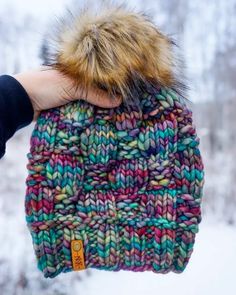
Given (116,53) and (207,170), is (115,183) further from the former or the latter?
(207,170)

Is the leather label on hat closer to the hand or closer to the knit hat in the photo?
the knit hat

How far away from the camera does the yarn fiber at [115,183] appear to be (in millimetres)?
612

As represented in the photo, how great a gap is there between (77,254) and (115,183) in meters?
0.12

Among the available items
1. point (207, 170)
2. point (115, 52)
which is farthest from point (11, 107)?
point (207, 170)

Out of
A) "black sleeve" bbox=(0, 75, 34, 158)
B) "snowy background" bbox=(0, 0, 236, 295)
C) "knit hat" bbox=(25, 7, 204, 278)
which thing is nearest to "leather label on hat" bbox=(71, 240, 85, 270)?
"knit hat" bbox=(25, 7, 204, 278)

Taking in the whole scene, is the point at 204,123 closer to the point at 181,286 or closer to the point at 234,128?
the point at 234,128

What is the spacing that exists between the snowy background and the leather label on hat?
628mm

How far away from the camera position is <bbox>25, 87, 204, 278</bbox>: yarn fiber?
2.01 feet

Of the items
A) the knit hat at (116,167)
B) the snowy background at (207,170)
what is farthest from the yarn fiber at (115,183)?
the snowy background at (207,170)

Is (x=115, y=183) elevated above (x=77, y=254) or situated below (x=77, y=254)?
above

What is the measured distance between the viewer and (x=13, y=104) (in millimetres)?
620

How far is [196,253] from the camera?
59.6 inches

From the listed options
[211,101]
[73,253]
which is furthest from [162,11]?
[73,253]

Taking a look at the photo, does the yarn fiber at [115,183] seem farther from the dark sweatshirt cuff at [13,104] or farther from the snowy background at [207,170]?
the snowy background at [207,170]
